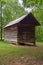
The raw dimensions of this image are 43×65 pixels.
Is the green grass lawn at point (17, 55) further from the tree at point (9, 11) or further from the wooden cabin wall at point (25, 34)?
the tree at point (9, 11)

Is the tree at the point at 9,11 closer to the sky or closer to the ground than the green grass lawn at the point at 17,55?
closer to the sky

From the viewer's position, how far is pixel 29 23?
3112 cm

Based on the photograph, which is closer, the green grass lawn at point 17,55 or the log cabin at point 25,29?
the green grass lawn at point 17,55

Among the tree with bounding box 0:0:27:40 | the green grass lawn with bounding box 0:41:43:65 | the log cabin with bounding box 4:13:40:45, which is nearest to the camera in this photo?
the green grass lawn with bounding box 0:41:43:65

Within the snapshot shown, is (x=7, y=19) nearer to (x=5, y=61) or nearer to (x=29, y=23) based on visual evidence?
(x=29, y=23)

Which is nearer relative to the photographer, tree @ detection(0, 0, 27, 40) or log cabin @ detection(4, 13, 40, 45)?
log cabin @ detection(4, 13, 40, 45)

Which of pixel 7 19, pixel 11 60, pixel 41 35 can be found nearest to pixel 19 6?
pixel 7 19

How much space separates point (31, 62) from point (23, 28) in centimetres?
1694

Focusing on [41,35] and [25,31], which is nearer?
[25,31]

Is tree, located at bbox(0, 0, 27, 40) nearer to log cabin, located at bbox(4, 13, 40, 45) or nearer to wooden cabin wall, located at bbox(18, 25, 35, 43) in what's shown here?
log cabin, located at bbox(4, 13, 40, 45)

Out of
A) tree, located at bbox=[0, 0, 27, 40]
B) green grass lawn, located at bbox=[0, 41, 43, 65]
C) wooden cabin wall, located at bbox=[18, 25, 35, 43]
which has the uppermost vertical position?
tree, located at bbox=[0, 0, 27, 40]

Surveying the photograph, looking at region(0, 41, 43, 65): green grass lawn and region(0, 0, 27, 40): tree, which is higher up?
region(0, 0, 27, 40): tree

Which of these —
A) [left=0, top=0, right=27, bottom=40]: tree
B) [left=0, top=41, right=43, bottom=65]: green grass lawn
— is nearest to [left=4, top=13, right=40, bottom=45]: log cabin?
[left=0, top=41, right=43, bottom=65]: green grass lawn

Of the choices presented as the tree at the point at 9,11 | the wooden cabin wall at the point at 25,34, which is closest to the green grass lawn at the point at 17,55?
the wooden cabin wall at the point at 25,34
